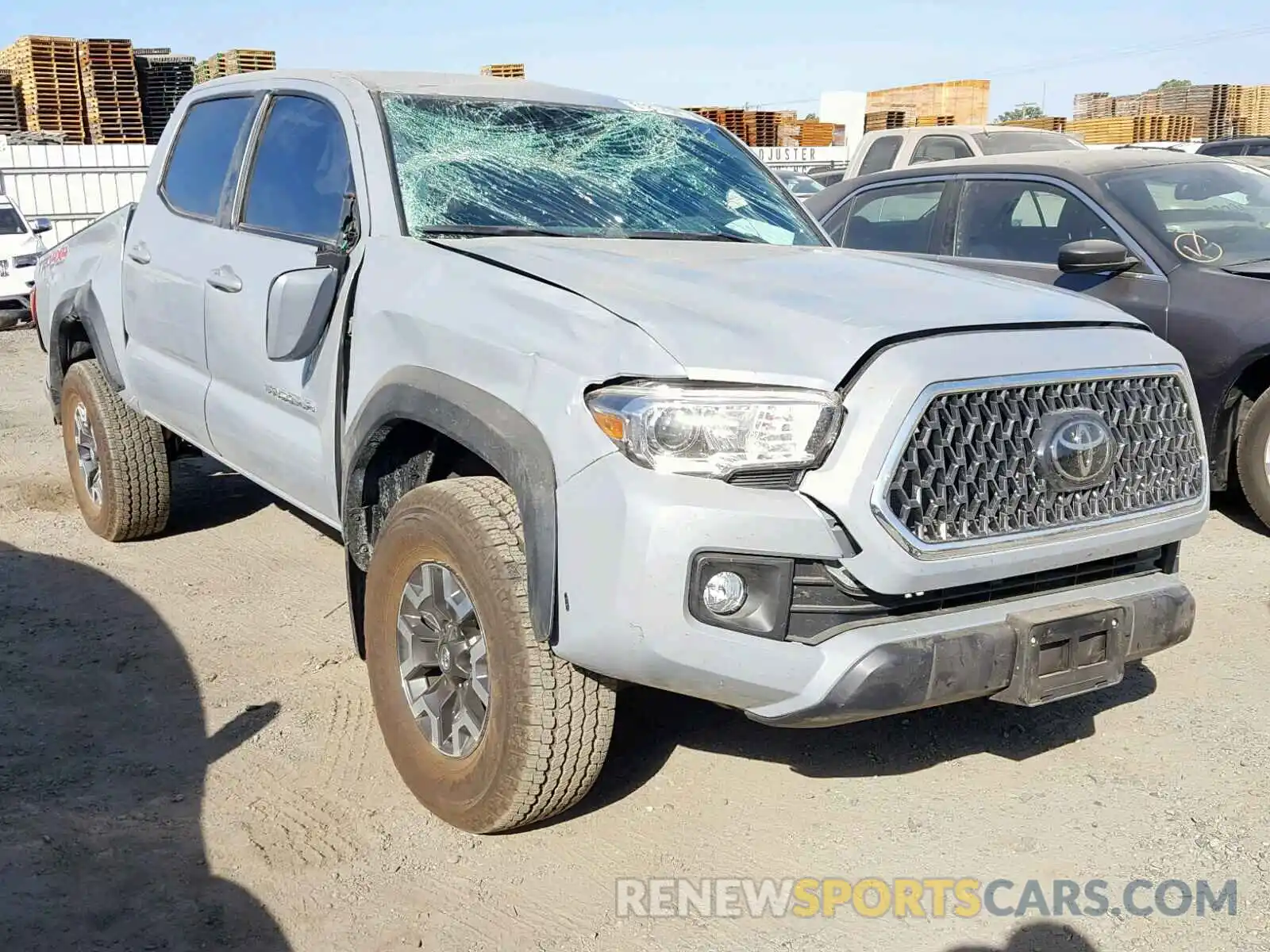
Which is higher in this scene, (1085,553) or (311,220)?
(311,220)

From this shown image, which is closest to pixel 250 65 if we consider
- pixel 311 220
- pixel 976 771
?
pixel 311 220

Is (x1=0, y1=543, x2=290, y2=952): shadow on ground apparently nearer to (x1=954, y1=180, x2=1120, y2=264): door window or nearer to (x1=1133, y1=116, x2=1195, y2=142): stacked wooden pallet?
(x1=954, y1=180, x2=1120, y2=264): door window

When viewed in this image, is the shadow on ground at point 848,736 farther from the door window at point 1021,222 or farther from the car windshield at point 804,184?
the car windshield at point 804,184

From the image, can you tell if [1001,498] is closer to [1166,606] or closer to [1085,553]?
[1085,553]

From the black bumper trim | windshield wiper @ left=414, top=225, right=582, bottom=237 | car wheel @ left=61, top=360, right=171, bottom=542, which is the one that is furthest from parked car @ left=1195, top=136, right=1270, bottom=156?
the black bumper trim

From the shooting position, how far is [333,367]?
3635 mm

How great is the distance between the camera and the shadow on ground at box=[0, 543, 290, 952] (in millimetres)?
2847

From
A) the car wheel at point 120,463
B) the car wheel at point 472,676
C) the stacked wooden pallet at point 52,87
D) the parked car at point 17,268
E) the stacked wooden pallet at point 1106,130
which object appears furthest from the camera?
the stacked wooden pallet at point 1106,130

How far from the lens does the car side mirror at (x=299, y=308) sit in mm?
3604

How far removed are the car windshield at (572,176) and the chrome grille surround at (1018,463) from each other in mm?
1441

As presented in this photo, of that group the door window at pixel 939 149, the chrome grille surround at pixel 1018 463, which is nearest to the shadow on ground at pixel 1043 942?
the chrome grille surround at pixel 1018 463

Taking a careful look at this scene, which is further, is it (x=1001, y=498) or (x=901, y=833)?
(x=901, y=833)

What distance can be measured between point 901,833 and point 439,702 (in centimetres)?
126

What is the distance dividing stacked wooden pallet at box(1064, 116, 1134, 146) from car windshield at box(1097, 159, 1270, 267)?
24.3 meters
